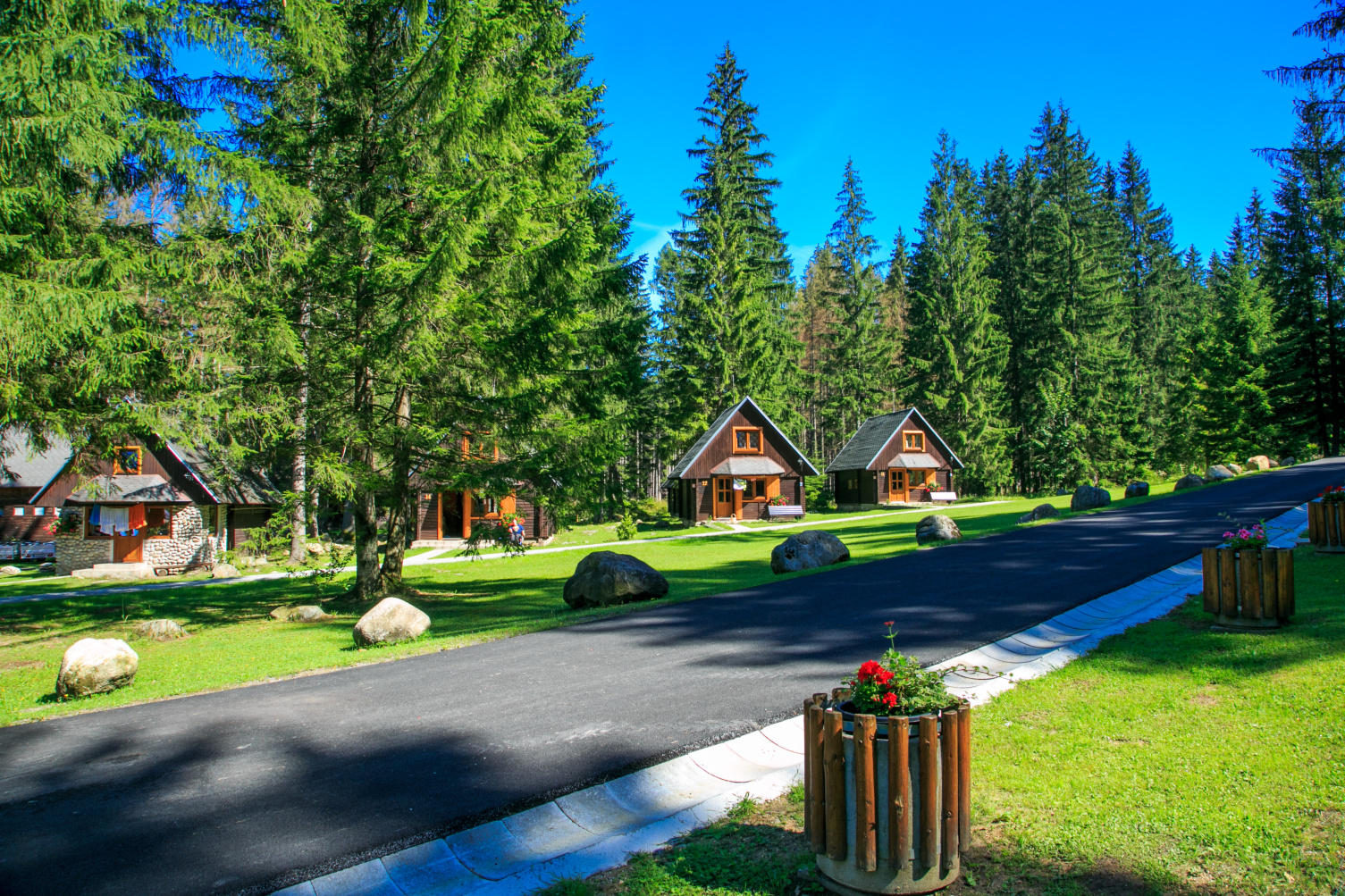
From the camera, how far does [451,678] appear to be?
25.6ft

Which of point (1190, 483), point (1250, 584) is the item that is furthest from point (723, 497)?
point (1250, 584)

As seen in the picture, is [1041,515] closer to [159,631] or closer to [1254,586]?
[1254,586]

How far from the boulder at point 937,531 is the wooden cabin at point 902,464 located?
2320 cm

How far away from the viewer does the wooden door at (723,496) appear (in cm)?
3812

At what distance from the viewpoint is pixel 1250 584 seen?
7.31 meters

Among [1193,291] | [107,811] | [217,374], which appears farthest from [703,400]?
[1193,291]

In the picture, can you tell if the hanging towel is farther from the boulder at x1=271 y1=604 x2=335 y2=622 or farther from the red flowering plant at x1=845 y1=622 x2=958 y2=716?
the red flowering plant at x1=845 y1=622 x2=958 y2=716

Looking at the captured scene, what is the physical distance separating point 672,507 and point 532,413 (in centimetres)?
3157

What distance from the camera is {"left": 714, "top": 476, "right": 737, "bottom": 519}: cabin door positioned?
125 feet

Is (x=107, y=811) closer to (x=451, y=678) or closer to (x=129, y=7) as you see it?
(x=451, y=678)

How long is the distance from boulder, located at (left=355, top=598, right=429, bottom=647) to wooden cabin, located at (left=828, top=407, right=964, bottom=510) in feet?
112

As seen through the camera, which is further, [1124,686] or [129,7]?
[129,7]

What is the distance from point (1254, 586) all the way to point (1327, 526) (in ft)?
19.6

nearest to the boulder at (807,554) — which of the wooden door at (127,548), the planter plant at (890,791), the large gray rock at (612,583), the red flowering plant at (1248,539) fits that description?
the large gray rock at (612,583)
